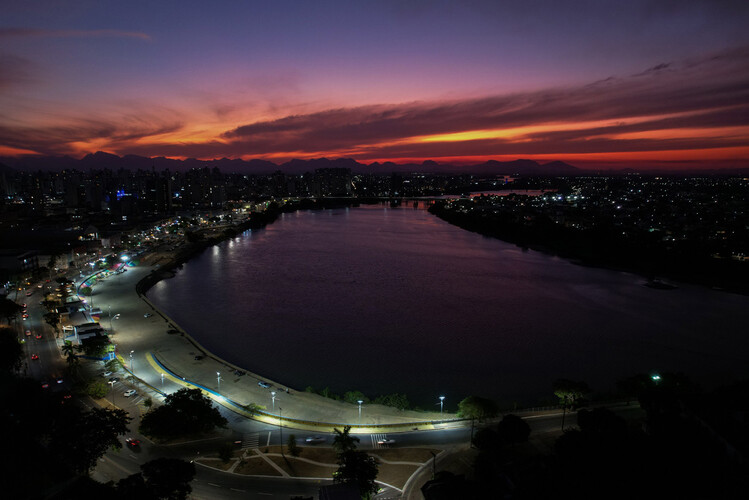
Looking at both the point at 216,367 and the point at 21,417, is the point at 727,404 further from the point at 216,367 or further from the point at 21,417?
the point at 21,417

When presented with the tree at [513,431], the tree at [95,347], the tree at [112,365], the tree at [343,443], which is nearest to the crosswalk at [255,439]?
the tree at [343,443]

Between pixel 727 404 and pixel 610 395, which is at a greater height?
pixel 727 404

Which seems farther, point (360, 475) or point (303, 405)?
point (303, 405)

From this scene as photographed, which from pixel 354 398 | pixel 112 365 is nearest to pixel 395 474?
pixel 354 398

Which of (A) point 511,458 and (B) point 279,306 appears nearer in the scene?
(A) point 511,458

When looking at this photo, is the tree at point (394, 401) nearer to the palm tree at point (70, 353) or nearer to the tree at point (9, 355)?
the palm tree at point (70, 353)

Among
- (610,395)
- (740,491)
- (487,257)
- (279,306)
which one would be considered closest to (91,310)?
(279,306)

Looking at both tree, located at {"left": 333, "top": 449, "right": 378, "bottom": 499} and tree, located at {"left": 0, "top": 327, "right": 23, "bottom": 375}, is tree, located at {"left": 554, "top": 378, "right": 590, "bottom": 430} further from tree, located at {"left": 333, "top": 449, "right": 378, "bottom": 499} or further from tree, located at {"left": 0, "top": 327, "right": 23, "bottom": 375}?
tree, located at {"left": 0, "top": 327, "right": 23, "bottom": 375}

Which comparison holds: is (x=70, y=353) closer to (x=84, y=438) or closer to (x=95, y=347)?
(x=95, y=347)
